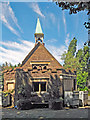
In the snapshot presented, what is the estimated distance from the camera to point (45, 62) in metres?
13.8

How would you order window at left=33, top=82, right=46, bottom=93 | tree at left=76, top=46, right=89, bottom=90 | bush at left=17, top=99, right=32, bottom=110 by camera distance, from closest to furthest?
bush at left=17, top=99, right=32, bottom=110
window at left=33, top=82, right=46, bottom=93
tree at left=76, top=46, right=89, bottom=90

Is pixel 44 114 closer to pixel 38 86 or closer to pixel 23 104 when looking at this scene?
pixel 23 104

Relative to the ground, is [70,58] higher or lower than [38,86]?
higher

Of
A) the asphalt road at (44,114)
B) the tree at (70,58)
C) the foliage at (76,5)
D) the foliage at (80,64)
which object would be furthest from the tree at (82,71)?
the foliage at (76,5)

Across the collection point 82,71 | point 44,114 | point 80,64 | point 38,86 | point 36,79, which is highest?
point 80,64

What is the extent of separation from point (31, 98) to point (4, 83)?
3.29m

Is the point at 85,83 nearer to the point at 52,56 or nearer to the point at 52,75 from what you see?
the point at 52,56

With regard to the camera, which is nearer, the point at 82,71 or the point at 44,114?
the point at 44,114

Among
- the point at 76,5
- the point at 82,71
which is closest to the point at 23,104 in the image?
the point at 76,5

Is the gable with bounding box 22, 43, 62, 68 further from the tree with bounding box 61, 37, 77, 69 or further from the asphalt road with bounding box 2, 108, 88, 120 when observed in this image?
the tree with bounding box 61, 37, 77, 69

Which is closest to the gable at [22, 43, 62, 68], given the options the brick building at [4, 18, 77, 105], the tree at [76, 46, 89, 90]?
the brick building at [4, 18, 77, 105]

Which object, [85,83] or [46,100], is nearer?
[46,100]

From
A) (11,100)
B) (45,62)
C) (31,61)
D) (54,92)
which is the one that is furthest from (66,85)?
(11,100)

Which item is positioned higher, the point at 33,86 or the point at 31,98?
the point at 33,86
